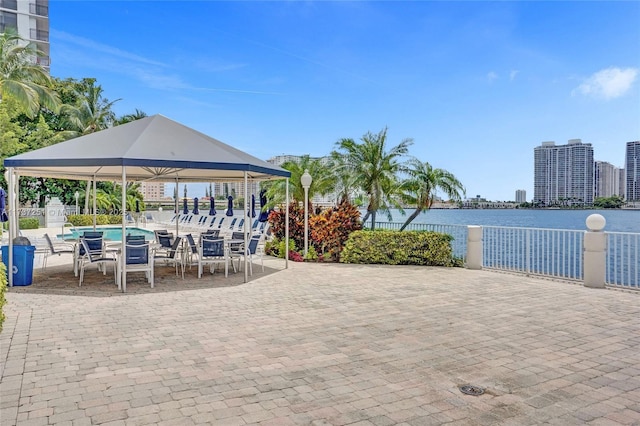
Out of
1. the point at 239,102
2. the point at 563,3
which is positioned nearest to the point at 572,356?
the point at 563,3

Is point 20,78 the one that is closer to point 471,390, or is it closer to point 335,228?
point 335,228

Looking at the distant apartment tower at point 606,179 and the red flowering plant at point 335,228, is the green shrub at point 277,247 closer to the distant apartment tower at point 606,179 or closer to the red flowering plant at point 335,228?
the red flowering plant at point 335,228

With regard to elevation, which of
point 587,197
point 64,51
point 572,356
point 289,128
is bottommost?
point 572,356

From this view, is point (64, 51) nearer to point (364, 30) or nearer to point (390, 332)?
point (364, 30)

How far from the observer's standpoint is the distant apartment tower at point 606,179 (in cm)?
2742

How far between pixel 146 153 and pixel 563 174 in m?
32.0

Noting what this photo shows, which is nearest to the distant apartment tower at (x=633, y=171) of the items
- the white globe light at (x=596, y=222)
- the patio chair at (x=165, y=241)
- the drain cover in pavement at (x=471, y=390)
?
the white globe light at (x=596, y=222)

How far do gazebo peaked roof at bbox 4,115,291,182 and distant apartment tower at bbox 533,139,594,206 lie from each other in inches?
1073

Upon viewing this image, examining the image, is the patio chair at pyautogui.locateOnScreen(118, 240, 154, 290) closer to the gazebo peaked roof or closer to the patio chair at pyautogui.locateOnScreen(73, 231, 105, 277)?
the patio chair at pyautogui.locateOnScreen(73, 231, 105, 277)

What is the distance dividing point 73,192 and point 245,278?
30.4 m

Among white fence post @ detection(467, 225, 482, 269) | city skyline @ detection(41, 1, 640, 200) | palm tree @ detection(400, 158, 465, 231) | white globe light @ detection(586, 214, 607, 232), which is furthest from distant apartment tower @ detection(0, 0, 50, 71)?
white globe light @ detection(586, 214, 607, 232)

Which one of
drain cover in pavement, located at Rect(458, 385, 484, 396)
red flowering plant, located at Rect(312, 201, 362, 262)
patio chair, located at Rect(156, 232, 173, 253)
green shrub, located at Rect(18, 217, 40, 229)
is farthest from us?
green shrub, located at Rect(18, 217, 40, 229)

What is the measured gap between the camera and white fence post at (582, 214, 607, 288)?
8883 mm

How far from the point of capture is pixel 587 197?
2927 centimetres
